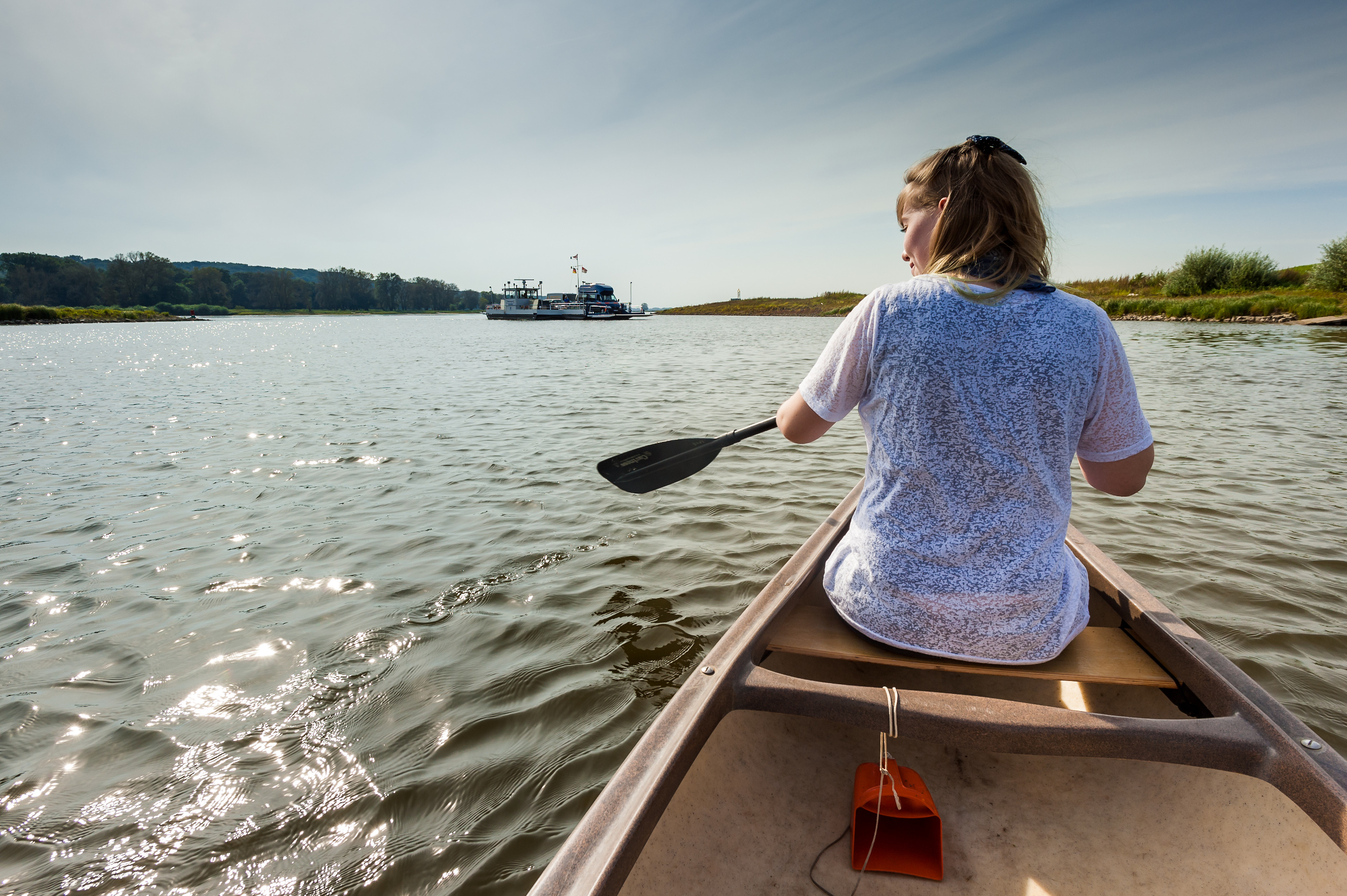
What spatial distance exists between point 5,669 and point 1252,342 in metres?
27.2

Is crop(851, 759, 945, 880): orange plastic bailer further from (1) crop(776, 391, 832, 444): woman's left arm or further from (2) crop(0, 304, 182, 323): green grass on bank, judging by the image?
(2) crop(0, 304, 182, 323): green grass on bank

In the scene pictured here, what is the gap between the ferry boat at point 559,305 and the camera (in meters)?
61.9

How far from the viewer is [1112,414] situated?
151cm

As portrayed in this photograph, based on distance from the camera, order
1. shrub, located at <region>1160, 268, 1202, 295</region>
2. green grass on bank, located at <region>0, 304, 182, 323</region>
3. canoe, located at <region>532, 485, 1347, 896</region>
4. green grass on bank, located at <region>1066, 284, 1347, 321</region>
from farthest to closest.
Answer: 1. green grass on bank, located at <region>0, 304, 182, 323</region>
2. shrub, located at <region>1160, 268, 1202, 295</region>
3. green grass on bank, located at <region>1066, 284, 1347, 321</region>
4. canoe, located at <region>532, 485, 1347, 896</region>

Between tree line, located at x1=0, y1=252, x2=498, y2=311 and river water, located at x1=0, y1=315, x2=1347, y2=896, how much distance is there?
70.6 meters

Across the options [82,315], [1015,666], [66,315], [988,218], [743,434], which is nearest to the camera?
[988,218]

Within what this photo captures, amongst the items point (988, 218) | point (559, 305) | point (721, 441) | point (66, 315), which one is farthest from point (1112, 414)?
point (66, 315)

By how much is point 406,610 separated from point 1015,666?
10.4 ft

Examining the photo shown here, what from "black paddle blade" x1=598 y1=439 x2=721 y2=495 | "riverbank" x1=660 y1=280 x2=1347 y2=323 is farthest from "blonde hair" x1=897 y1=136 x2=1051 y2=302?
"riverbank" x1=660 y1=280 x2=1347 y2=323

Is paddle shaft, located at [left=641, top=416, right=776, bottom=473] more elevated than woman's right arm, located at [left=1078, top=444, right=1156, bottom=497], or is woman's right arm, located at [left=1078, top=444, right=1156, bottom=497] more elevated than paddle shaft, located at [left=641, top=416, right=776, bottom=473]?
woman's right arm, located at [left=1078, top=444, right=1156, bottom=497]

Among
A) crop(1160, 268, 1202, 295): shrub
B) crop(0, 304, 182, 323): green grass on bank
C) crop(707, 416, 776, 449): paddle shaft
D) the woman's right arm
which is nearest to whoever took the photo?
the woman's right arm

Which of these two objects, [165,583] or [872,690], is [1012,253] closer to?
[872,690]

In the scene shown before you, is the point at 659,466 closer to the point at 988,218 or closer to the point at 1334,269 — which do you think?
the point at 988,218

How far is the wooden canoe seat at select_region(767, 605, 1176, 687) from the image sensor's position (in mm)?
1637
